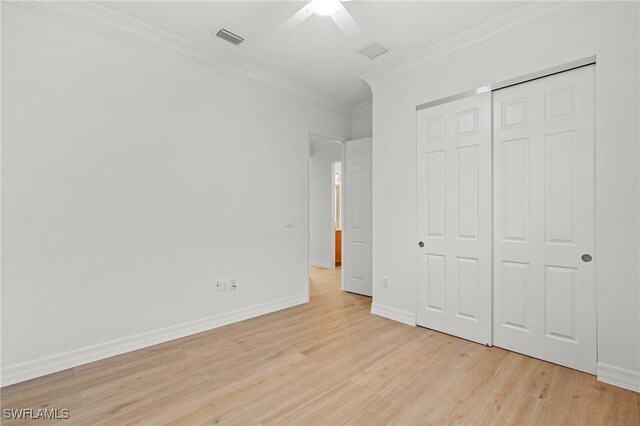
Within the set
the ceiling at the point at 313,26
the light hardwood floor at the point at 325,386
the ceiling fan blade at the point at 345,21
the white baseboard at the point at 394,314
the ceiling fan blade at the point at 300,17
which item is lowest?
the light hardwood floor at the point at 325,386

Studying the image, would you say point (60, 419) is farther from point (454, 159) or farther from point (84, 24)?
point (454, 159)

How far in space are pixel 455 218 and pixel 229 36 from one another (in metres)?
2.80

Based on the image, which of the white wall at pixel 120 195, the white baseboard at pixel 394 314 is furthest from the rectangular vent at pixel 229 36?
the white baseboard at pixel 394 314

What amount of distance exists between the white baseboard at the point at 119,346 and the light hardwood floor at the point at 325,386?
6 centimetres

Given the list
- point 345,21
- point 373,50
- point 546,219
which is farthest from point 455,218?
point 345,21

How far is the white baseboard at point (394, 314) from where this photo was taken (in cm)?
343

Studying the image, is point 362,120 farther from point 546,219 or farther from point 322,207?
point 546,219

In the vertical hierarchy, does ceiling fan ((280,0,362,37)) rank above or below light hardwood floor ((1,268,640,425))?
above

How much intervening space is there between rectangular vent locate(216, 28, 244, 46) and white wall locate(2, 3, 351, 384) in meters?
0.45

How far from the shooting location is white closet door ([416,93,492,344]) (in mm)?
2912

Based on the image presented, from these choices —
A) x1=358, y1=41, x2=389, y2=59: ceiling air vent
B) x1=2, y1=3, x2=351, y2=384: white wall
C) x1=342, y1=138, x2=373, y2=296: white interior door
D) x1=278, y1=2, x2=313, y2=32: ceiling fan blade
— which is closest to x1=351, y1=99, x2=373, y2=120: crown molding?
x1=342, y1=138, x2=373, y2=296: white interior door

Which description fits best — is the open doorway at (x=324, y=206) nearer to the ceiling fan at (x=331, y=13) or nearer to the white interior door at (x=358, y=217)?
the white interior door at (x=358, y=217)

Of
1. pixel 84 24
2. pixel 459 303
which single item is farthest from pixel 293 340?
pixel 84 24

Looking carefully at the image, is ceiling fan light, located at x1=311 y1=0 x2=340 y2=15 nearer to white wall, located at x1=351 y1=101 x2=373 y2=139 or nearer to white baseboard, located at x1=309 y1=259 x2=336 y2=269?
white wall, located at x1=351 y1=101 x2=373 y2=139
